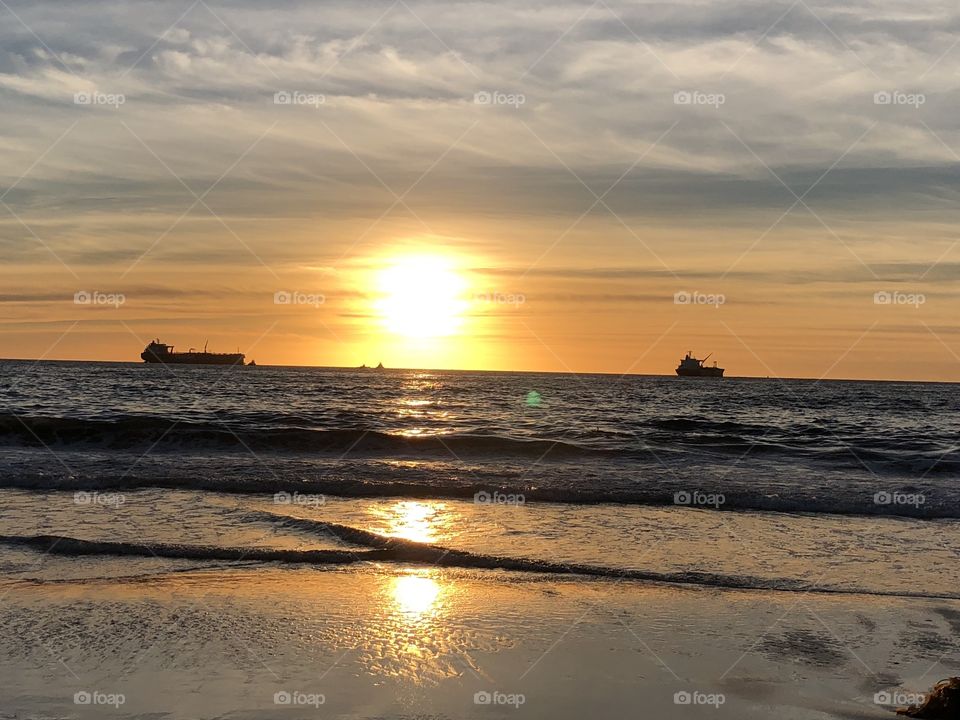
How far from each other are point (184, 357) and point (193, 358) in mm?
1582

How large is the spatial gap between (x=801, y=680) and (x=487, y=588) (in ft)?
12.3

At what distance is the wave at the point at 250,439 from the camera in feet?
95.8

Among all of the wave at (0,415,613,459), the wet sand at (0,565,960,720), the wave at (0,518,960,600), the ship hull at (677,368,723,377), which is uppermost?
the ship hull at (677,368,723,377)

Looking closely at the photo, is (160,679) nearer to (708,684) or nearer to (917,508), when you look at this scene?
(708,684)

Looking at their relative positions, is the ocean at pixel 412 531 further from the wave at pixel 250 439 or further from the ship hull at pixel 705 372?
the ship hull at pixel 705 372

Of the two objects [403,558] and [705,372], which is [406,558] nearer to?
[403,558]

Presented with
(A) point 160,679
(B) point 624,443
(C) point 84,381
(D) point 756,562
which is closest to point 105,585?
(A) point 160,679

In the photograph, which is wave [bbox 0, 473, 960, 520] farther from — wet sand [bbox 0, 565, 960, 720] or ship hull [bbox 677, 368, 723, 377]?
ship hull [bbox 677, 368, 723, 377]

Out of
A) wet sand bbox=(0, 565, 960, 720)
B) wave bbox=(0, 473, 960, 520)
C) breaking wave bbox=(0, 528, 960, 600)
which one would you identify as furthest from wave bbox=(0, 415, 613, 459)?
wet sand bbox=(0, 565, 960, 720)

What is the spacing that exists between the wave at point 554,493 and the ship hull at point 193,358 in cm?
13664

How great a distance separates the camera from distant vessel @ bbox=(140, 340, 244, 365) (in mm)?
146500

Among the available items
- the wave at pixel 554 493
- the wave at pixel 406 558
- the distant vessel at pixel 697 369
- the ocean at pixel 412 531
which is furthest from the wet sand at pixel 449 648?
the distant vessel at pixel 697 369

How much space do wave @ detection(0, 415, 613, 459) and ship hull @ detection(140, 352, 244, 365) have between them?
118 m

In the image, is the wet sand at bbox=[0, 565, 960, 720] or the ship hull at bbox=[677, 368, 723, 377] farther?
the ship hull at bbox=[677, 368, 723, 377]
